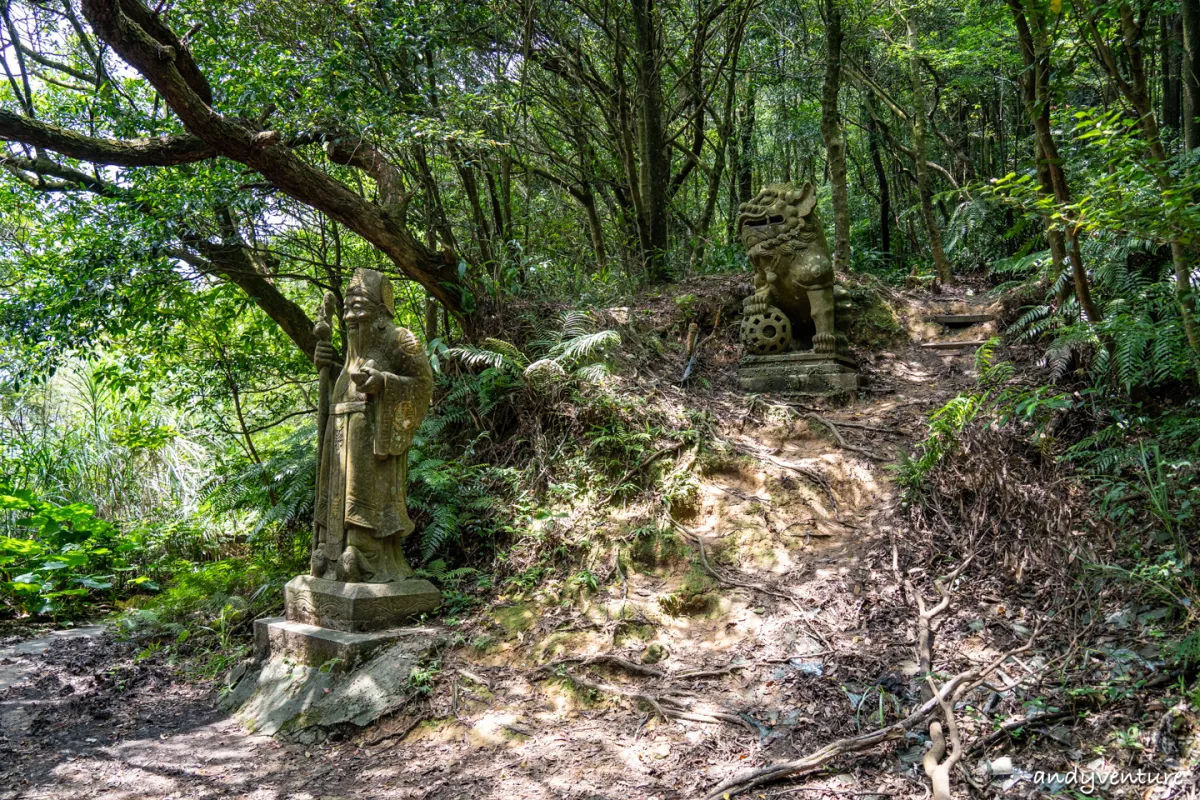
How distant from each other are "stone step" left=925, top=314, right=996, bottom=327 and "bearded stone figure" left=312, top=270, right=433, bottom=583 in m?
6.19

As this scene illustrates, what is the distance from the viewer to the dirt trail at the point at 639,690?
10.9ft

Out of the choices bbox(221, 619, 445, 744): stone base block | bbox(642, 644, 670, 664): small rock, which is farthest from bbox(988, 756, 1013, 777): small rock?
bbox(221, 619, 445, 744): stone base block

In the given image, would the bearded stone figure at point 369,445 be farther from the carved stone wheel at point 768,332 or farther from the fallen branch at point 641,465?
the carved stone wheel at point 768,332

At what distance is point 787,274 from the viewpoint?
284 inches

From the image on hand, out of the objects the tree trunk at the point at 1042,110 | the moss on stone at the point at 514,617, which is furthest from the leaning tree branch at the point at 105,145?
the tree trunk at the point at 1042,110

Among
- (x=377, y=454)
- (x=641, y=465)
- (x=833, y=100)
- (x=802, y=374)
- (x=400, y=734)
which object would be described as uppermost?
(x=833, y=100)

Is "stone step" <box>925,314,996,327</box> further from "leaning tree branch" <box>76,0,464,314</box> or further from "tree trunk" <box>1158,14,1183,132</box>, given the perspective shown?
"leaning tree branch" <box>76,0,464,314</box>

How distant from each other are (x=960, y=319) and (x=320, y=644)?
750cm

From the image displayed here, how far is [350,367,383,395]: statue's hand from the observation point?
4930mm

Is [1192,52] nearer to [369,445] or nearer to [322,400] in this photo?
[369,445]

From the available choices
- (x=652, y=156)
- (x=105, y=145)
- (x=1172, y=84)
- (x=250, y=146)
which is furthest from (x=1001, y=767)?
(x=1172, y=84)

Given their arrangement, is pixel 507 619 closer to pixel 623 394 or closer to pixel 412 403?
pixel 412 403

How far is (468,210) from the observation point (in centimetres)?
964

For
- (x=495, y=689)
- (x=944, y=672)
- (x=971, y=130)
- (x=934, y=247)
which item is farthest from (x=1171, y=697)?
(x=971, y=130)
